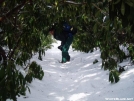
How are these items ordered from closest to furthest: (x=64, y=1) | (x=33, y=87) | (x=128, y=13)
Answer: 1. (x=128, y=13)
2. (x=64, y=1)
3. (x=33, y=87)

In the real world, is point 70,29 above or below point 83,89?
above

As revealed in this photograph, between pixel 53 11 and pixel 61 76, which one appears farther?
pixel 61 76

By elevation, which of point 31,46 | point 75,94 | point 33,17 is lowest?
point 75,94

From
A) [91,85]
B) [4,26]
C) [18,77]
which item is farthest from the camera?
[91,85]

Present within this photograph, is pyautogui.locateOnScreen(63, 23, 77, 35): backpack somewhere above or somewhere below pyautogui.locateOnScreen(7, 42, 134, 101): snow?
above

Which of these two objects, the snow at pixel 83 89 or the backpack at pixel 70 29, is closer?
the snow at pixel 83 89

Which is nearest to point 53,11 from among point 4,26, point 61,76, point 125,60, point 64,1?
point 64,1

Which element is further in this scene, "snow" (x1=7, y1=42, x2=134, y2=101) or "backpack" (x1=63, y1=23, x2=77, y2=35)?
"backpack" (x1=63, y1=23, x2=77, y2=35)

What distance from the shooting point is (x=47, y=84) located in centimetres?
423

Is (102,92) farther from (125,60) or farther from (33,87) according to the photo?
(125,60)

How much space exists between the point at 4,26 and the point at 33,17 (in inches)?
18.5

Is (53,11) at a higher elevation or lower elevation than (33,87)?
higher

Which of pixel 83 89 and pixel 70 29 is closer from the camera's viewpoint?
pixel 83 89

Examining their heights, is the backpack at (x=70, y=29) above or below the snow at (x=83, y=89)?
above
